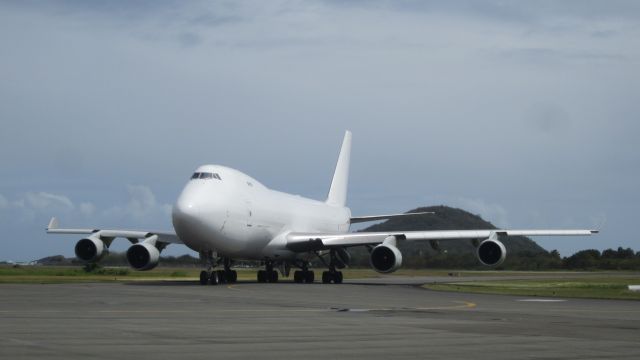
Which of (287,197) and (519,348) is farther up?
(287,197)

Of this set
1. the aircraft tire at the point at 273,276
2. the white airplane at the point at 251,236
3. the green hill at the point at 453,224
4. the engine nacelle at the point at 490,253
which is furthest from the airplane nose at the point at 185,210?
the green hill at the point at 453,224

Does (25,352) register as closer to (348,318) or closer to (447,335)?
(447,335)

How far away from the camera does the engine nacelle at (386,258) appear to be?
150 ft

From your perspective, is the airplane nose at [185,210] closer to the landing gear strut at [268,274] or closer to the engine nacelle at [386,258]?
the landing gear strut at [268,274]

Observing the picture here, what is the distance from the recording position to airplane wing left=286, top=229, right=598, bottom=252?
157 ft

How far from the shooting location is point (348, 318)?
20469mm

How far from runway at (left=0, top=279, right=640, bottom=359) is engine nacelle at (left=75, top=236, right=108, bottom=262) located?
20.2 meters

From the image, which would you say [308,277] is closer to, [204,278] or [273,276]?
[273,276]

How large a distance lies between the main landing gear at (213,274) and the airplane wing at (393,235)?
4.72 metres

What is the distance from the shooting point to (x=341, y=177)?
65.4 metres

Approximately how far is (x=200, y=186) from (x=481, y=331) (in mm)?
26770

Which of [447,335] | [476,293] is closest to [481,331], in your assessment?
[447,335]

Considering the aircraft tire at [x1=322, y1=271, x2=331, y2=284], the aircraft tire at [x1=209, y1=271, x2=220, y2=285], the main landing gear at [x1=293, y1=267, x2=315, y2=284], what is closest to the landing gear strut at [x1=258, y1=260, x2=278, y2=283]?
the main landing gear at [x1=293, y1=267, x2=315, y2=284]

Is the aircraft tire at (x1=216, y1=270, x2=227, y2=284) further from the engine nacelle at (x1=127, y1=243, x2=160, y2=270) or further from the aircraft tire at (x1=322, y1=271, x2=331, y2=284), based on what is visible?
the aircraft tire at (x1=322, y1=271, x2=331, y2=284)
